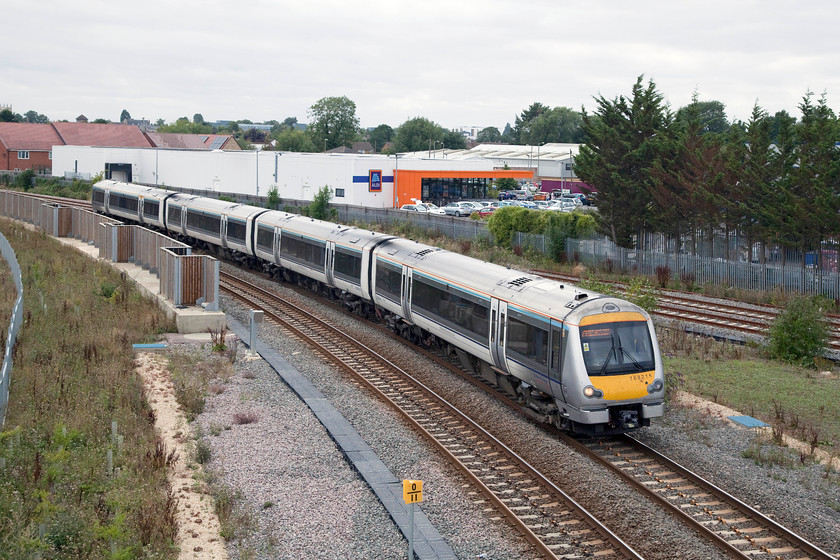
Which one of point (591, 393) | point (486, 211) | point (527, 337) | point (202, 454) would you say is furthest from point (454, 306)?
point (486, 211)

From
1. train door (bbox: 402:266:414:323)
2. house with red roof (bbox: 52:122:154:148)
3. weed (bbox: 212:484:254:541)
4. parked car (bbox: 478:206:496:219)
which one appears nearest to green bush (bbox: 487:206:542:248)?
parked car (bbox: 478:206:496:219)

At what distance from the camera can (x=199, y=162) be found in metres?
75.3

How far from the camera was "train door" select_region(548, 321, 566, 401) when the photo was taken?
551 inches

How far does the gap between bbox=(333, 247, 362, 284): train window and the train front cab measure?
37.3 feet

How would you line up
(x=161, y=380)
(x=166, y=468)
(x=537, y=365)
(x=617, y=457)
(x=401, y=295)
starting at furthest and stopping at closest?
1. (x=401, y=295)
2. (x=161, y=380)
3. (x=537, y=365)
4. (x=617, y=457)
5. (x=166, y=468)

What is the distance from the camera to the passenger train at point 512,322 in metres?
13.9

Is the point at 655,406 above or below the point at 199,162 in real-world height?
below

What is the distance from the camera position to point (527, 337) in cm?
1513

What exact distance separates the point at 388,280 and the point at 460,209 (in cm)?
4417

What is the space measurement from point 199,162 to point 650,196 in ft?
152

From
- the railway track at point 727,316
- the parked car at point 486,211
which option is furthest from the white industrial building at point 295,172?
the railway track at point 727,316

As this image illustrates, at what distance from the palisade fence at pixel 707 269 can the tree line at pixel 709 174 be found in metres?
1.72

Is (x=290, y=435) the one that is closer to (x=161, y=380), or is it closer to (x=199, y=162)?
(x=161, y=380)

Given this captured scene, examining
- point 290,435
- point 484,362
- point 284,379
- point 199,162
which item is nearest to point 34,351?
point 284,379
